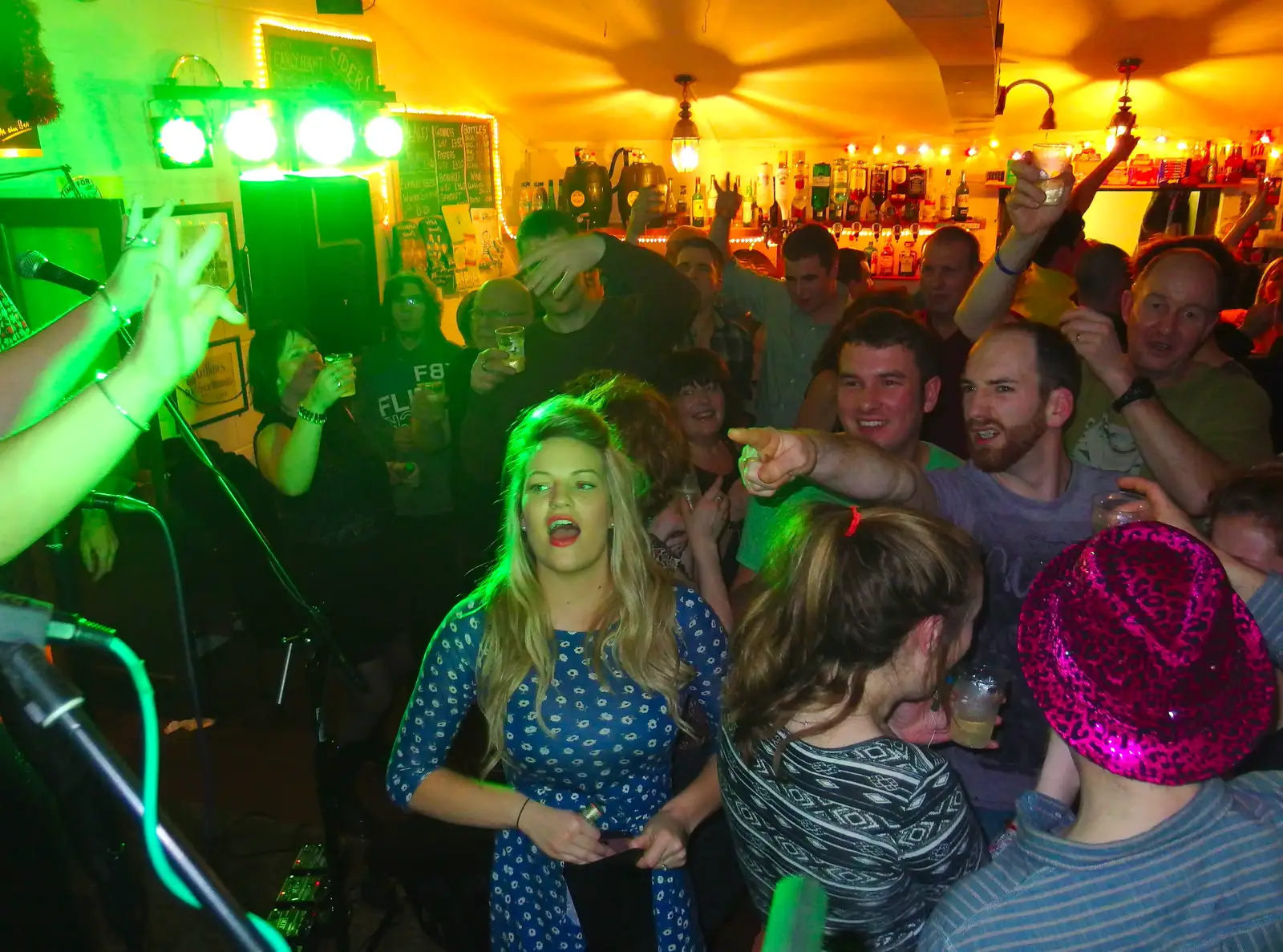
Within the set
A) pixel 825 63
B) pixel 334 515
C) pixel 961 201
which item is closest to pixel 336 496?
pixel 334 515

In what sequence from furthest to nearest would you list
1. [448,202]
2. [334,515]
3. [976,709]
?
[448,202], [334,515], [976,709]

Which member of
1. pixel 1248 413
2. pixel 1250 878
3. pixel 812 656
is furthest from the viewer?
pixel 1248 413

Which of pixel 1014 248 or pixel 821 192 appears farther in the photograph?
pixel 821 192

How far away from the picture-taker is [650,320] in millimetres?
2820

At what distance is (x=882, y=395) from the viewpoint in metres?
2.08

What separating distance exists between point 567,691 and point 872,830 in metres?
0.59

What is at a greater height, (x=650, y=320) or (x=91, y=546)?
(x=650, y=320)

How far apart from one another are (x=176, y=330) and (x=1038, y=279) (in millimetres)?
3938

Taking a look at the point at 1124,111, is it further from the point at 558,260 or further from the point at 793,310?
the point at 558,260

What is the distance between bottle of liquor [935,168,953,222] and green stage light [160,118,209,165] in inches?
205

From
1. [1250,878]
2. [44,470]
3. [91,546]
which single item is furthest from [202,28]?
[1250,878]

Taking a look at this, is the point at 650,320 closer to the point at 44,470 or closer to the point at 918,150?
the point at 44,470

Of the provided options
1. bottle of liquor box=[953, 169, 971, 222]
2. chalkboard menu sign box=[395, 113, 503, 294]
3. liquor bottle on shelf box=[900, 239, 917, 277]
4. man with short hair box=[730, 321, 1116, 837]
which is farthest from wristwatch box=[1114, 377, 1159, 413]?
bottle of liquor box=[953, 169, 971, 222]

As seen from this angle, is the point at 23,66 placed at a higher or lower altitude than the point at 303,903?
higher
